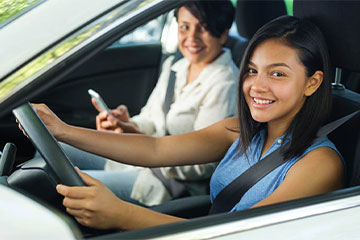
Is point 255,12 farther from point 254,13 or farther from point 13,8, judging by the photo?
point 13,8

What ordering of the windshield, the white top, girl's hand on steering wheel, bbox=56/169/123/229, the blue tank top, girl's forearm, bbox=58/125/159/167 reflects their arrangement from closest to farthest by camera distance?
1. the windshield
2. girl's hand on steering wheel, bbox=56/169/123/229
3. the blue tank top
4. girl's forearm, bbox=58/125/159/167
5. the white top

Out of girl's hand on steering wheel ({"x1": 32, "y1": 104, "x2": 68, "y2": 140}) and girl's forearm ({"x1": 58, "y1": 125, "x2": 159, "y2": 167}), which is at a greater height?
girl's hand on steering wheel ({"x1": 32, "y1": 104, "x2": 68, "y2": 140})

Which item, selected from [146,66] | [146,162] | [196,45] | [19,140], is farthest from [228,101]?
[146,66]

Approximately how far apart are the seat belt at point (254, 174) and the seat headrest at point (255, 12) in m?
1.09

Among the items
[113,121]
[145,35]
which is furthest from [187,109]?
[145,35]

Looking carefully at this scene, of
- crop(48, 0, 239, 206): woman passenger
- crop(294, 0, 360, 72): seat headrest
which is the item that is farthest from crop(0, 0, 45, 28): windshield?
crop(48, 0, 239, 206): woman passenger

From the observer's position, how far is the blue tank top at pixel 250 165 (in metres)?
1.50

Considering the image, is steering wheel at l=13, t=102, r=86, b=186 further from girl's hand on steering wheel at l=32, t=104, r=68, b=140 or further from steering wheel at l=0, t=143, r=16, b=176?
girl's hand on steering wheel at l=32, t=104, r=68, b=140

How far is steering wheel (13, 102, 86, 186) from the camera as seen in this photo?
1.25 meters

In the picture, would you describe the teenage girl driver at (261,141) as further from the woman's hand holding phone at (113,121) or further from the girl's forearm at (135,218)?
the woman's hand holding phone at (113,121)

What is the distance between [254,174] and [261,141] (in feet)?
0.57

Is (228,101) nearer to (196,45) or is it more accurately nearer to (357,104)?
(196,45)

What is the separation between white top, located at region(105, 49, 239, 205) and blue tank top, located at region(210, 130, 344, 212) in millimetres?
393

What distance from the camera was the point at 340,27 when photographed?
1563 mm
